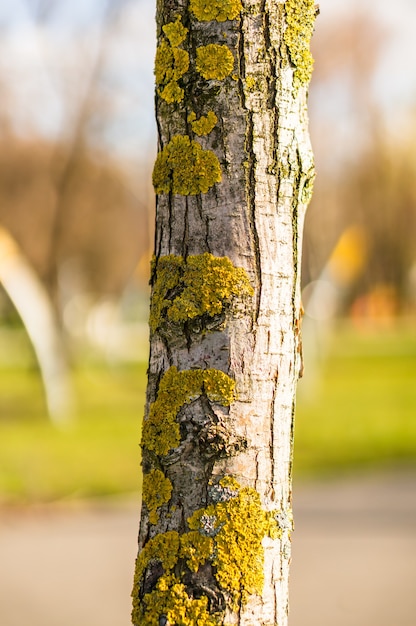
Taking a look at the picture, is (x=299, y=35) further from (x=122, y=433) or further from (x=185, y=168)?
(x=122, y=433)

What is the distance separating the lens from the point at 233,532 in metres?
2.29

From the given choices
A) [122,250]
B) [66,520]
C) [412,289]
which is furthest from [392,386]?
[412,289]

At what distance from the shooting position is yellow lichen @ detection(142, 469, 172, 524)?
2.33 metres

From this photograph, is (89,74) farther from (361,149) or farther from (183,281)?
(361,149)

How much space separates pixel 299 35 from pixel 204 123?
354 millimetres

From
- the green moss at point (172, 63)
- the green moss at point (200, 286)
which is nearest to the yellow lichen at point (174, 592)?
the green moss at point (200, 286)

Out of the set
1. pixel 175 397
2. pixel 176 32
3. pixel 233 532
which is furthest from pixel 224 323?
pixel 176 32

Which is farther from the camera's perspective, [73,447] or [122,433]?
[122,433]

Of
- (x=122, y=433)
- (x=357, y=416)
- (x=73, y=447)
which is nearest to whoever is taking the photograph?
(x=73, y=447)

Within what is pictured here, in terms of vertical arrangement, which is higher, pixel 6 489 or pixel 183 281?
pixel 6 489

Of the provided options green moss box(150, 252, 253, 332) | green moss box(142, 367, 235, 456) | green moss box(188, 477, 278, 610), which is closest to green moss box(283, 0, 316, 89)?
green moss box(150, 252, 253, 332)

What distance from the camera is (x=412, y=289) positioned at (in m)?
55.8

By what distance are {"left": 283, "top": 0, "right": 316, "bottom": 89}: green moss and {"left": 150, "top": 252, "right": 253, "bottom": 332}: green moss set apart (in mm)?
522

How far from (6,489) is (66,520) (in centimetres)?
130
